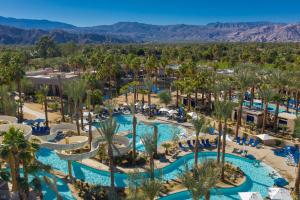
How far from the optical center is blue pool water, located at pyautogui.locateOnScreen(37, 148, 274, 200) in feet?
73.8

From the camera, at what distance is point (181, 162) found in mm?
27859

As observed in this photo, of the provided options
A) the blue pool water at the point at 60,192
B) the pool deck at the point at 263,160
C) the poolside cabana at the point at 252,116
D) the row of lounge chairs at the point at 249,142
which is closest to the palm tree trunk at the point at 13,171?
the blue pool water at the point at 60,192

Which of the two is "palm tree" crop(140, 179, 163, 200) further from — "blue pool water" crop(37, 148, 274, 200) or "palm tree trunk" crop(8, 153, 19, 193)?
"palm tree trunk" crop(8, 153, 19, 193)

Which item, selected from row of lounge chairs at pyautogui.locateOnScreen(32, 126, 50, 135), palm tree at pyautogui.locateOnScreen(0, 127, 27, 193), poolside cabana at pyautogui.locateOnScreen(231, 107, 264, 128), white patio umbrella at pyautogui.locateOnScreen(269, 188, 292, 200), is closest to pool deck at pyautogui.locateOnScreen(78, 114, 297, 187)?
white patio umbrella at pyautogui.locateOnScreen(269, 188, 292, 200)

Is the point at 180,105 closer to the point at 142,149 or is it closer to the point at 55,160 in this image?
the point at 142,149

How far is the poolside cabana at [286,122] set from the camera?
3586 centimetres

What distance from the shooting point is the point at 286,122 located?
36.8 metres

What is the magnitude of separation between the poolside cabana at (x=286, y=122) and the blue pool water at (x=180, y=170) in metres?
11.0

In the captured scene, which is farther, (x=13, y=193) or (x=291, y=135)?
(x=291, y=135)

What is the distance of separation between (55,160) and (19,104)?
1434 cm

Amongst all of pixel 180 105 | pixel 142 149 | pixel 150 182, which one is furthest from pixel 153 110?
pixel 150 182

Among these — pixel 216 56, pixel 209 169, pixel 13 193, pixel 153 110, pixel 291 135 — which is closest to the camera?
pixel 209 169

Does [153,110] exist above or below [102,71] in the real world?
below

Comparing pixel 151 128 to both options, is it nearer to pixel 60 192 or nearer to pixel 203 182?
pixel 60 192
